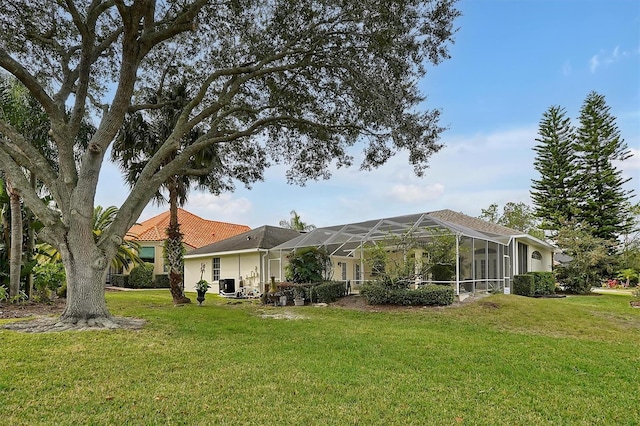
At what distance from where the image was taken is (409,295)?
518 inches

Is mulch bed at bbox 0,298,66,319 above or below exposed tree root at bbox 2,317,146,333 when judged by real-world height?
below

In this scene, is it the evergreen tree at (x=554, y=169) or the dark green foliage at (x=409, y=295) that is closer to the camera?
the dark green foliage at (x=409, y=295)

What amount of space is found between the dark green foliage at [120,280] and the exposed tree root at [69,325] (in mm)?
18684

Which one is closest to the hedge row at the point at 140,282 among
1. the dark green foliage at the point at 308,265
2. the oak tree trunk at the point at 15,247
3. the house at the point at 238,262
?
the house at the point at 238,262

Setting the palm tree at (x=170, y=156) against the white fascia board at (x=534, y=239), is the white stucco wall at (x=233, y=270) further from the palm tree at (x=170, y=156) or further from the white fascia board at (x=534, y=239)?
the white fascia board at (x=534, y=239)

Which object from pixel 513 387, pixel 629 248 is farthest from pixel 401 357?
pixel 629 248

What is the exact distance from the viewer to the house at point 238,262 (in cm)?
2055

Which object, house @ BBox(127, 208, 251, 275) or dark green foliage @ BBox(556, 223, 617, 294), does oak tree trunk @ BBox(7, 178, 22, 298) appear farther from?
dark green foliage @ BBox(556, 223, 617, 294)

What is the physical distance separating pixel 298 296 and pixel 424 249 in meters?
5.04

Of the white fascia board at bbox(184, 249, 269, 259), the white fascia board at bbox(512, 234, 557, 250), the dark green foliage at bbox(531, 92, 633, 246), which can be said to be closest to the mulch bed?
the white fascia board at bbox(184, 249, 269, 259)

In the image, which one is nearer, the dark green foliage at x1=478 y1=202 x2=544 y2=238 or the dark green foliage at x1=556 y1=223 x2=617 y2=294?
the dark green foliage at x1=556 y1=223 x2=617 y2=294

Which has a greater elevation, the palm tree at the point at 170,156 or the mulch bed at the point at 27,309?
the palm tree at the point at 170,156

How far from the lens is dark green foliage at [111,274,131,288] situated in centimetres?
2672

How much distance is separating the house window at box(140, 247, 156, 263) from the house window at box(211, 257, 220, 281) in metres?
7.38
